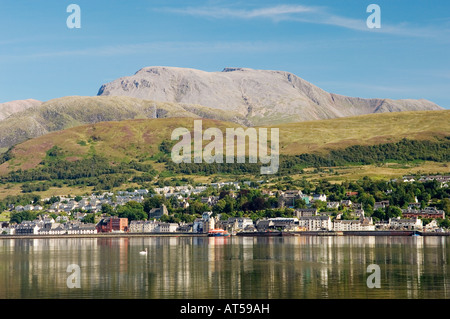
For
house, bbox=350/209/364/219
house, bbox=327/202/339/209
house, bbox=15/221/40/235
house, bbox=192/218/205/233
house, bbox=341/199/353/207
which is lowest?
house, bbox=15/221/40/235

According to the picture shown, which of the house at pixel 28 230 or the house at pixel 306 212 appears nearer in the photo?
the house at pixel 306 212

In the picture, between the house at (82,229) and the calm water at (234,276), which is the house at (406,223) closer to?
the calm water at (234,276)

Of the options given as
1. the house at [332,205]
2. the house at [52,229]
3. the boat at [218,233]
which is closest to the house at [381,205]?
the house at [332,205]

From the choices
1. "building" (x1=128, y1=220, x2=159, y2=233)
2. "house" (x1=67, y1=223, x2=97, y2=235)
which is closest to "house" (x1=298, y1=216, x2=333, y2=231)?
"building" (x1=128, y1=220, x2=159, y2=233)

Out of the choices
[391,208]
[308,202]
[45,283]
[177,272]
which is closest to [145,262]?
[177,272]

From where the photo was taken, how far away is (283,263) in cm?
7850

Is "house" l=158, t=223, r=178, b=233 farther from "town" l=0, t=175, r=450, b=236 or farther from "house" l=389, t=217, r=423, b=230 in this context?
"house" l=389, t=217, r=423, b=230

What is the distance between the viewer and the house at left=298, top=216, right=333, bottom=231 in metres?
171

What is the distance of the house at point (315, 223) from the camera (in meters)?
171

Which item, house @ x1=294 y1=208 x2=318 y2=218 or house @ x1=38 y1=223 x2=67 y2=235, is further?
house @ x1=38 y1=223 x2=67 y2=235

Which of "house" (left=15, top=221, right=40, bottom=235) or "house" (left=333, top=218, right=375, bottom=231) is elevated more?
"house" (left=333, top=218, right=375, bottom=231)

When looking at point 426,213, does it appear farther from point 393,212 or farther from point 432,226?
point 432,226
